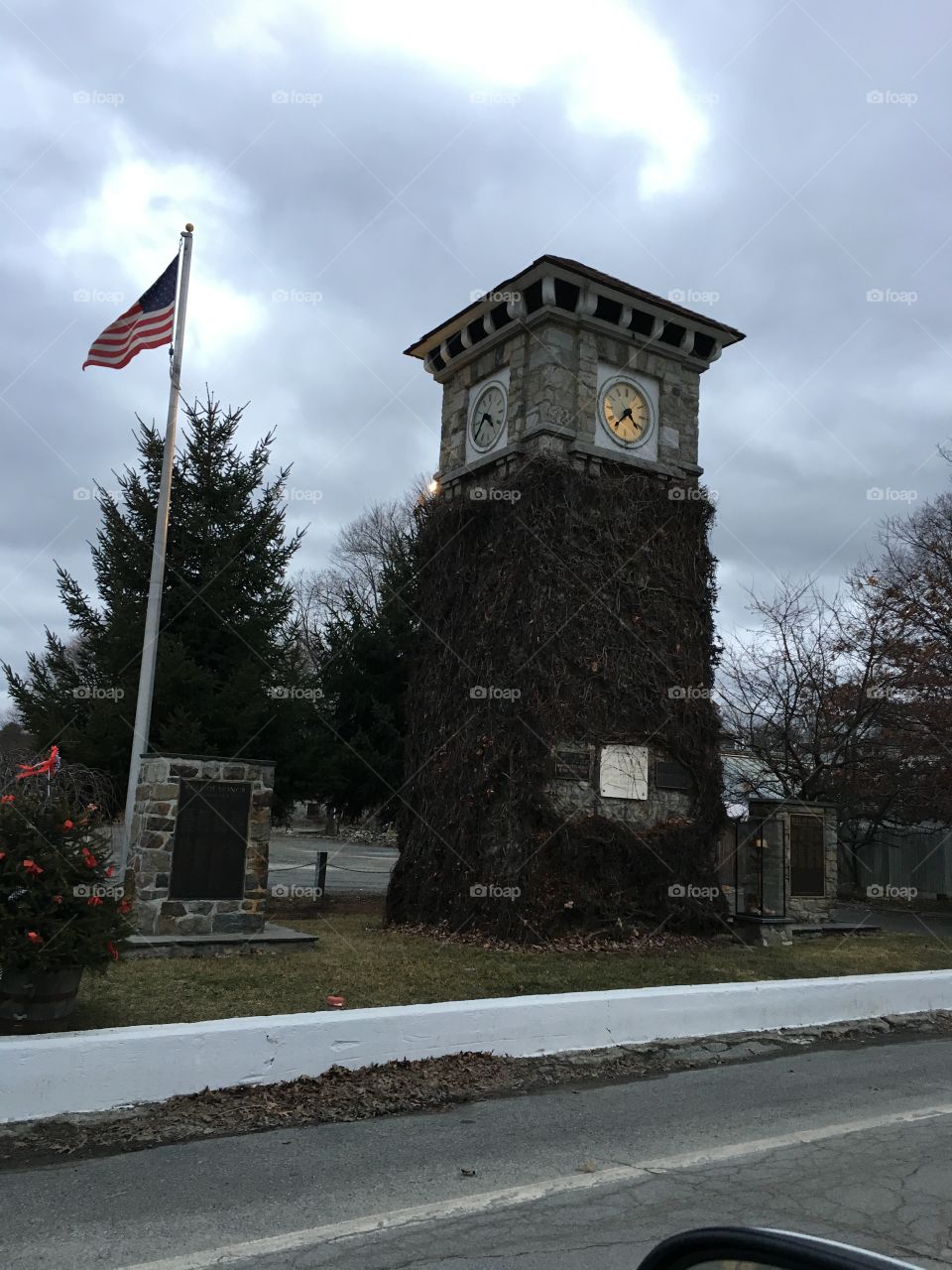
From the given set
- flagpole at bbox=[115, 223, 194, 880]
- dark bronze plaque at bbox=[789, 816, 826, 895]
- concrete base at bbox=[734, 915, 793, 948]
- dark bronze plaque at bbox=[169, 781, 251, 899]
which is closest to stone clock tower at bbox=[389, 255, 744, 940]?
concrete base at bbox=[734, 915, 793, 948]

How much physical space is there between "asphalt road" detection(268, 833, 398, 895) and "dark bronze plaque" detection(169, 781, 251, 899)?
6.00 m

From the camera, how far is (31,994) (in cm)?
618

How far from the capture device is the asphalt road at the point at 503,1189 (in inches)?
150

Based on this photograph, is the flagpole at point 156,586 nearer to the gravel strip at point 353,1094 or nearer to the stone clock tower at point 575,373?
the stone clock tower at point 575,373

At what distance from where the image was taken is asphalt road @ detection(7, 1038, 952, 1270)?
3.81m

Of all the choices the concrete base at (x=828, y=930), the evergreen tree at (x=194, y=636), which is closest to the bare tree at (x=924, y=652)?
the concrete base at (x=828, y=930)

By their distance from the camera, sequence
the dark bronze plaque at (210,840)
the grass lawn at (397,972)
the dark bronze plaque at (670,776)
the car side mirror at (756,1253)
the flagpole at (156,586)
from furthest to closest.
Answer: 1. the dark bronze plaque at (670,776)
2. the flagpole at (156,586)
3. the dark bronze plaque at (210,840)
4. the grass lawn at (397,972)
5. the car side mirror at (756,1253)

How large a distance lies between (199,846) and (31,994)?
4735mm

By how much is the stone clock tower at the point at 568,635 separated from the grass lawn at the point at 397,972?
4.03 ft

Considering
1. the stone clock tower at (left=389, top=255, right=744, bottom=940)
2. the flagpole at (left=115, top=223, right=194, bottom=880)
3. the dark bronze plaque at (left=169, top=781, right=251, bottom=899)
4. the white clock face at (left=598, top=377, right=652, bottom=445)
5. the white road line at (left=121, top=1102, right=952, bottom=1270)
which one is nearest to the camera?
the white road line at (left=121, top=1102, right=952, bottom=1270)

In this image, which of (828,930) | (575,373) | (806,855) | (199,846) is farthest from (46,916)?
(828,930)

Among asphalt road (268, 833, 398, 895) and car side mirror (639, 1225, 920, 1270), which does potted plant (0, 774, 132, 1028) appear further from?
asphalt road (268, 833, 398, 895)

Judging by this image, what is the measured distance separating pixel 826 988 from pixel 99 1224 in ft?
22.2

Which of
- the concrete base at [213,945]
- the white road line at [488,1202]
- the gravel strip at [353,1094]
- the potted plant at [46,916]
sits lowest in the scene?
the gravel strip at [353,1094]
